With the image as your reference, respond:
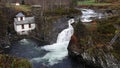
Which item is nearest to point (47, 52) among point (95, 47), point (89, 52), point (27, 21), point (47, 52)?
point (47, 52)

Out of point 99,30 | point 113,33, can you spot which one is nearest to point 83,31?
point 99,30

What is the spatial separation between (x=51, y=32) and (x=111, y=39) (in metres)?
20.2

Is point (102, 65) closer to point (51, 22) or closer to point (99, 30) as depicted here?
point (99, 30)

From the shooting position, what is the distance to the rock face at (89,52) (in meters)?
35.7

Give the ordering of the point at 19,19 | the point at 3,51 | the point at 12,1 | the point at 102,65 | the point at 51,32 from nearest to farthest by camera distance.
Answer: the point at 102,65, the point at 3,51, the point at 51,32, the point at 19,19, the point at 12,1

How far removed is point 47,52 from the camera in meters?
46.4

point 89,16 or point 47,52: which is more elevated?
point 89,16

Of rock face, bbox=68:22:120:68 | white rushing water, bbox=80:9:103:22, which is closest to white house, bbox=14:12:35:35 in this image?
white rushing water, bbox=80:9:103:22

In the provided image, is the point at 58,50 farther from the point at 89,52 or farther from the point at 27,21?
the point at 27,21

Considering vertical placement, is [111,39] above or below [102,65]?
above

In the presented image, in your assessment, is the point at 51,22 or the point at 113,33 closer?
the point at 113,33

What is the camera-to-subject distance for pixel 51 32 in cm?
5481

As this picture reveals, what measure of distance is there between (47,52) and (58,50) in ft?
8.47

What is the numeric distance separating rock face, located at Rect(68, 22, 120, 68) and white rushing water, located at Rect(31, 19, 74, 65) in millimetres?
2540
